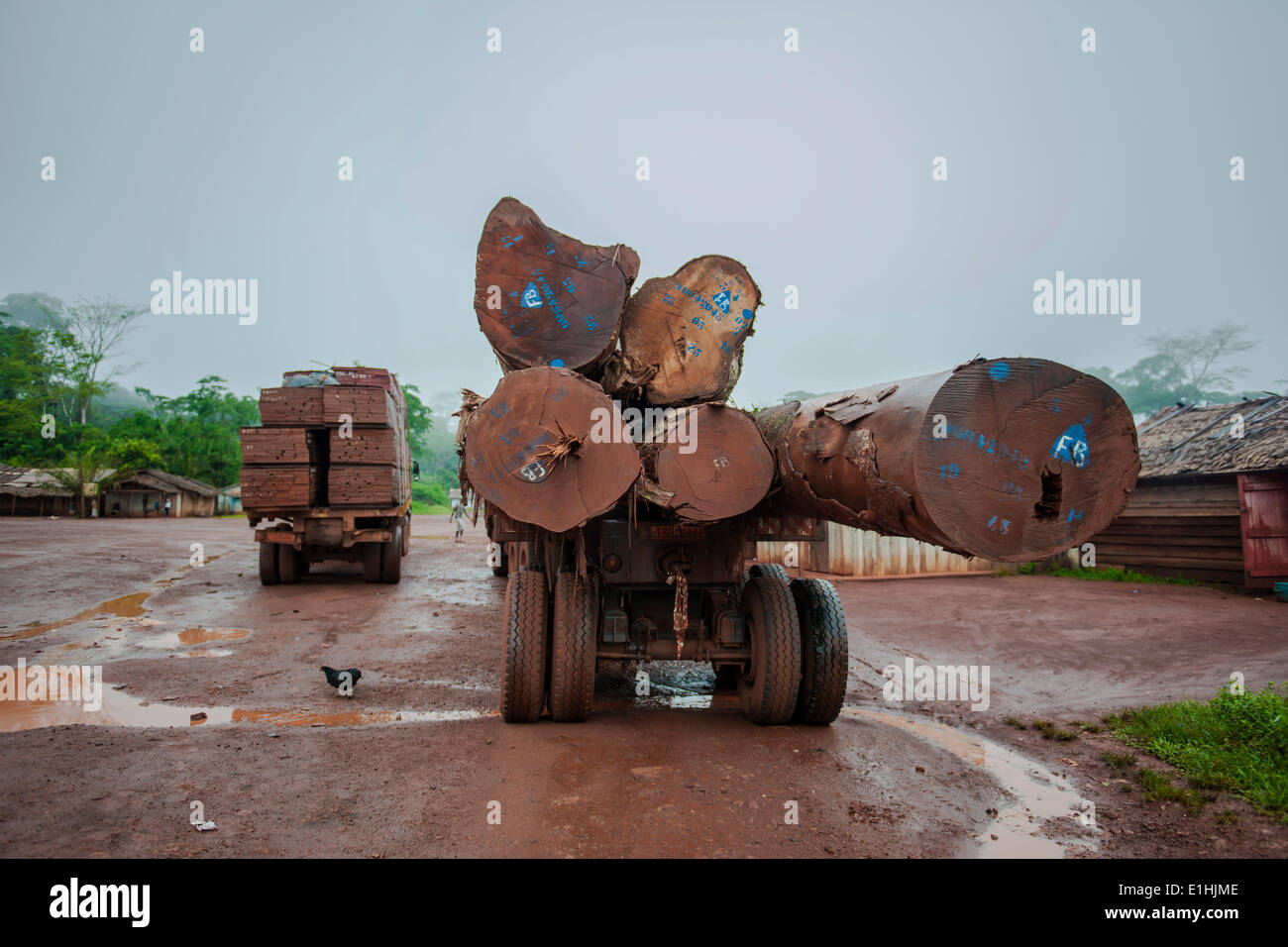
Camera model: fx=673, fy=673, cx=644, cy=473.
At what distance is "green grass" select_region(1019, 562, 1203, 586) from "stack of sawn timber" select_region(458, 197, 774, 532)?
11.4 meters

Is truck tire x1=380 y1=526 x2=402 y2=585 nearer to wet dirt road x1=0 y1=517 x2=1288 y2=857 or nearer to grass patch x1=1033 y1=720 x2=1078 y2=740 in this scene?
wet dirt road x1=0 y1=517 x2=1288 y2=857

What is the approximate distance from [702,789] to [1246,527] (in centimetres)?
1298

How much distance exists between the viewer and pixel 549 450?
10.5 ft

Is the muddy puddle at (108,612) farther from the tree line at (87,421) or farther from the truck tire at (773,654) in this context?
the tree line at (87,421)

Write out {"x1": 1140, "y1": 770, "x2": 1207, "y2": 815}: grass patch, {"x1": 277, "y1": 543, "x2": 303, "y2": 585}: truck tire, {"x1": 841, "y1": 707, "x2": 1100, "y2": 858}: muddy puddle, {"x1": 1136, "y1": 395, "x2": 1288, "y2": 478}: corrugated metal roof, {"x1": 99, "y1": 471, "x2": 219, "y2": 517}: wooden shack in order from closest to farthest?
1. {"x1": 841, "y1": 707, "x2": 1100, "y2": 858}: muddy puddle
2. {"x1": 1140, "y1": 770, "x2": 1207, "y2": 815}: grass patch
3. {"x1": 277, "y1": 543, "x2": 303, "y2": 585}: truck tire
4. {"x1": 1136, "y1": 395, "x2": 1288, "y2": 478}: corrugated metal roof
5. {"x1": 99, "y1": 471, "x2": 219, "y2": 517}: wooden shack

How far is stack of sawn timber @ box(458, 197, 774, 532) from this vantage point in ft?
10.5

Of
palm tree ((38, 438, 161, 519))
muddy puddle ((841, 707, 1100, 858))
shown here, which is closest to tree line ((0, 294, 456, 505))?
palm tree ((38, 438, 161, 519))

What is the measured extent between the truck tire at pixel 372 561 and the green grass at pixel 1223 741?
942 centimetres

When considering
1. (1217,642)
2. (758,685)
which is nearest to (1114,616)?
(1217,642)

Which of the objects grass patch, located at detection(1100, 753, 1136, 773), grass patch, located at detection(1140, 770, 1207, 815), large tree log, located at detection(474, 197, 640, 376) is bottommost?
grass patch, located at detection(1100, 753, 1136, 773)

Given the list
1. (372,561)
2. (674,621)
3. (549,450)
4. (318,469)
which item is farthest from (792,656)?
(372,561)

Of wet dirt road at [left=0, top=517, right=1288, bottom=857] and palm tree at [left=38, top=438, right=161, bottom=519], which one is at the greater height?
palm tree at [left=38, top=438, right=161, bottom=519]
